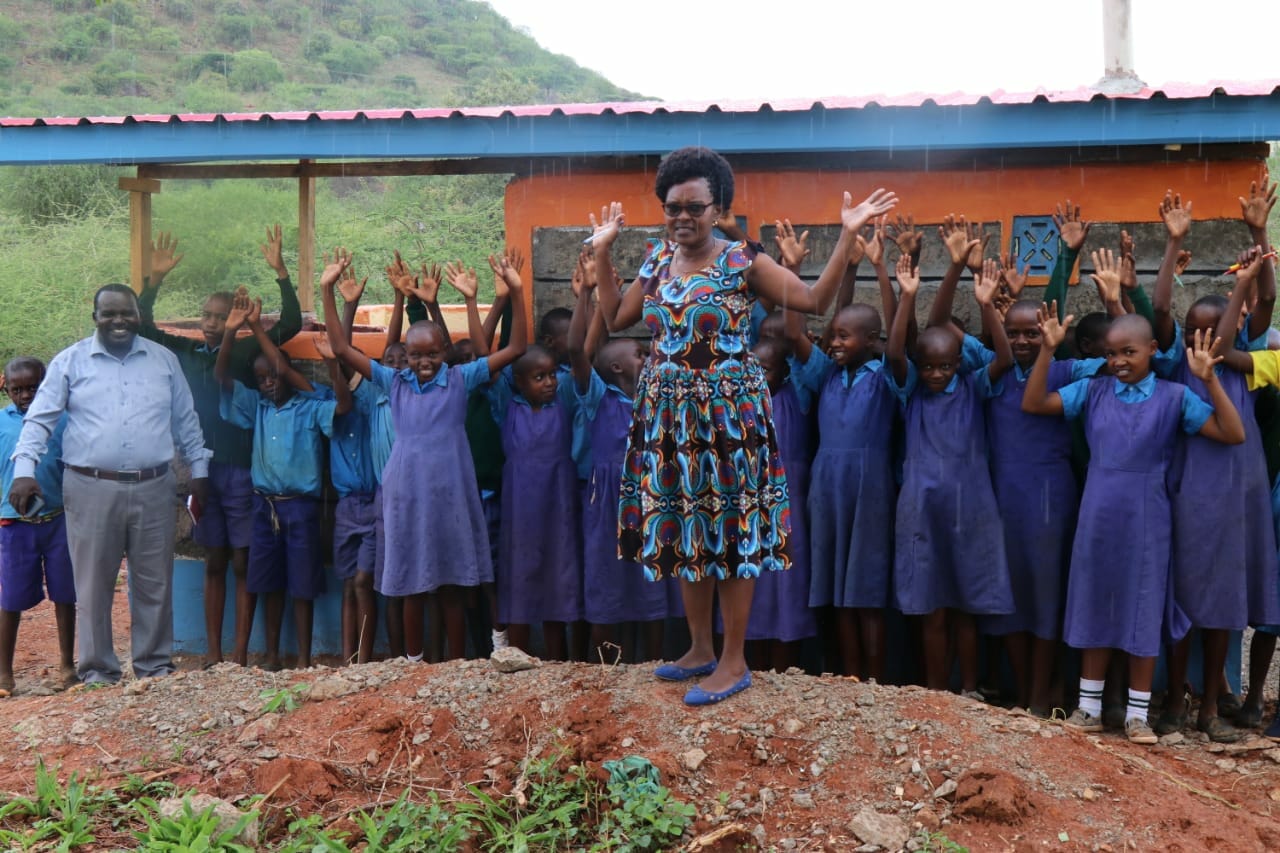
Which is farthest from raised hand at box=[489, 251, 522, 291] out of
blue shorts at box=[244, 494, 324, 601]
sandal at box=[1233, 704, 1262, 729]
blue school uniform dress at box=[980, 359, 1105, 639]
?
sandal at box=[1233, 704, 1262, 729]

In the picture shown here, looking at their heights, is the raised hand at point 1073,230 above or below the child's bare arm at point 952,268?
above

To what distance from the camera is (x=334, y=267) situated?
520 centimetres

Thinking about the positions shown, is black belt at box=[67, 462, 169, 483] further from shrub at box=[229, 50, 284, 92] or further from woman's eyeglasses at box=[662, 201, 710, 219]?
shrub at box=[229, 50, 284, 92]

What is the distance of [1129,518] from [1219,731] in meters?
1.04

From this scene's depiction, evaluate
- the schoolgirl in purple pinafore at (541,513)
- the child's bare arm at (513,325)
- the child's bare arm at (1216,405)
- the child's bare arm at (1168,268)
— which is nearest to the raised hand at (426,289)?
the child's bare arm at (513,325)

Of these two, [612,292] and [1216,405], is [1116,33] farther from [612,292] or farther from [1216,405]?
[612,292]

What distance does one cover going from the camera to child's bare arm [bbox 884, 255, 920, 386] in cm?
475

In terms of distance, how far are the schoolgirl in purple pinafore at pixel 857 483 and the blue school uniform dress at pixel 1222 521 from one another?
1.11 m

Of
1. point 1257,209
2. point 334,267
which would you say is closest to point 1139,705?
point 1257,209

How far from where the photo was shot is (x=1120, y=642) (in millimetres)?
4703

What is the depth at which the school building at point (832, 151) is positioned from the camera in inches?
204

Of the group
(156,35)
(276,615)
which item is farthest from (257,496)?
(156,35)

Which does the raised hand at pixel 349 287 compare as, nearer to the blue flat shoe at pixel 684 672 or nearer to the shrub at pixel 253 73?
the blue flat shoe at pixel 684 672

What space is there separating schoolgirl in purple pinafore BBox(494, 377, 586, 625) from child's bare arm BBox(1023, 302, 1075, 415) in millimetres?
1924
